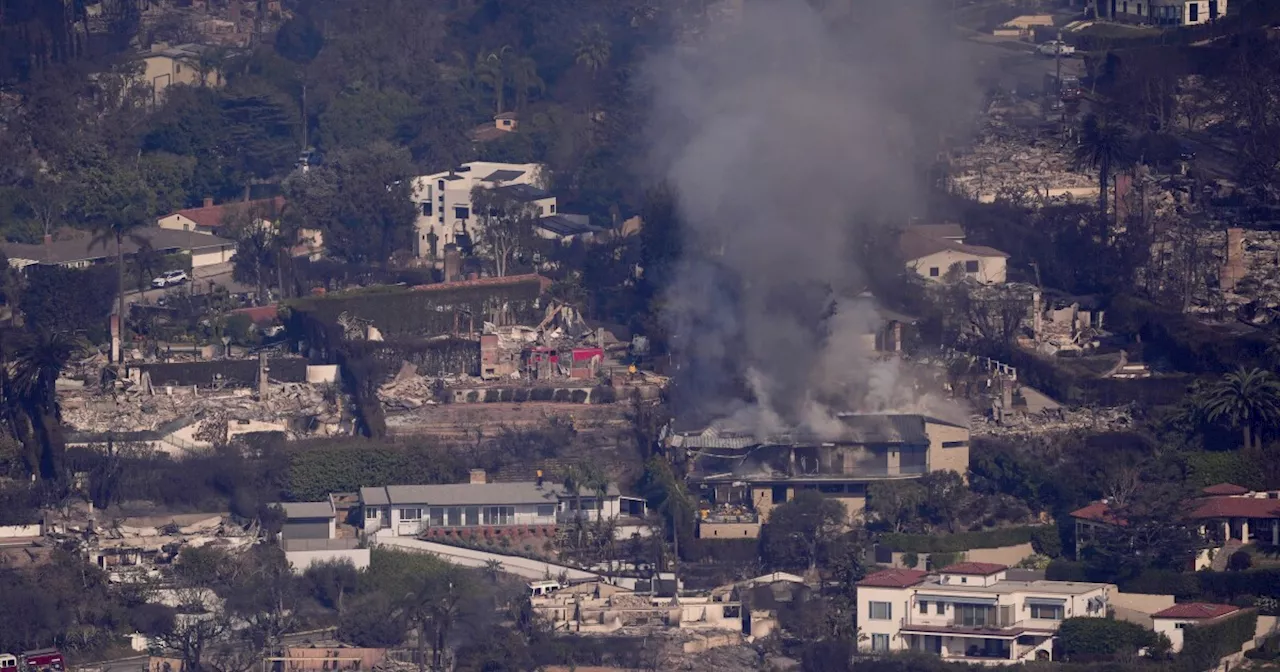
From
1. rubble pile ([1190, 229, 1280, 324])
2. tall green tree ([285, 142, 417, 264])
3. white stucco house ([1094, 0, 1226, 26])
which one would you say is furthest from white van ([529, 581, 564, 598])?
white stucco house ([1094, 0, 1226, 26])

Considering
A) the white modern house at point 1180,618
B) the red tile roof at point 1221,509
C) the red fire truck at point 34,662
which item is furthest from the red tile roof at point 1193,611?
the red fire truck at point 34,662

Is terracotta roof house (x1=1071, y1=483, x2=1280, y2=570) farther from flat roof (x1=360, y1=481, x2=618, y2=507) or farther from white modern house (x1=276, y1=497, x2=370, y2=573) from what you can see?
white modern house (x1=276, y1=497, x2=370, y2=573)

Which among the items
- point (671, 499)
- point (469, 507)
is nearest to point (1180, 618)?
point (671, 499)

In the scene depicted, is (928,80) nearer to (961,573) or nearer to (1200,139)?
(1200,139)

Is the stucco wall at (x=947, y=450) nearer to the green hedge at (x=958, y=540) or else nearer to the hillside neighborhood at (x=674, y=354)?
the hillside neighborhood at (x=674, y=354)

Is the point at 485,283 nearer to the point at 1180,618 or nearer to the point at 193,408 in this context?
the point at 193,408

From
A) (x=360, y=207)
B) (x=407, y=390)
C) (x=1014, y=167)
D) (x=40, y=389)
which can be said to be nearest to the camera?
(x=40, y=389)
